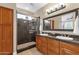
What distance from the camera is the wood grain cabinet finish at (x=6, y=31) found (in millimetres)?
1312

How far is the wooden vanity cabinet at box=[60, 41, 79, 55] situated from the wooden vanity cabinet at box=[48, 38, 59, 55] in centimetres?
6

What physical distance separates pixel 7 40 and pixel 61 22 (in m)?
0.78

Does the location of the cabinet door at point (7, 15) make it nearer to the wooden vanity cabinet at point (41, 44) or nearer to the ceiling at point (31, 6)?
the ceiling at point (31, 6)

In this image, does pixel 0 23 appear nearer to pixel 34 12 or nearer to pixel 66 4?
pixel 34 12

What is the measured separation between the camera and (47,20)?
145 cm

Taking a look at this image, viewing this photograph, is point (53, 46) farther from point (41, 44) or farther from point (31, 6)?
point (31, 6)

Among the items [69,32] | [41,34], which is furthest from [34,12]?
[69,32]

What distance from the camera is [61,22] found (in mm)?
1390

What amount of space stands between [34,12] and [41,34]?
33 cm

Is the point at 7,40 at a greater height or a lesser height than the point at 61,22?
lesser

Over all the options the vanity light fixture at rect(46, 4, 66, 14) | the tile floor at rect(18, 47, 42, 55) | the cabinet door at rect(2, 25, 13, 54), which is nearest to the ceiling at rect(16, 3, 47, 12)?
the vanity light fixture at rect(46, 4, 66, 14)

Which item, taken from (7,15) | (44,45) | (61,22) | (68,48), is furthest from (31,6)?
(68,48)

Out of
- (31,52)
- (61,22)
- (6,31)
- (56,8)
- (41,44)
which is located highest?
(56,8)

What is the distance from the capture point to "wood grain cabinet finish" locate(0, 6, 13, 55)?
4.31ft
